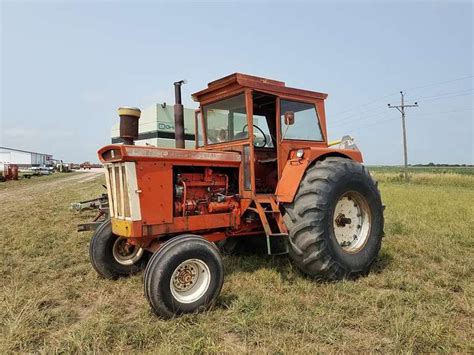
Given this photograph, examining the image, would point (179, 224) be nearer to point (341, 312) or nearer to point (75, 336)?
point (75, 336)

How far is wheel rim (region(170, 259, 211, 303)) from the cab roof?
2228 mm

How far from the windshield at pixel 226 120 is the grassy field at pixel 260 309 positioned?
179 cm

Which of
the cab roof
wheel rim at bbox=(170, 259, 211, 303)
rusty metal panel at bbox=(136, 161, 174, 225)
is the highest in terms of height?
the cab roof

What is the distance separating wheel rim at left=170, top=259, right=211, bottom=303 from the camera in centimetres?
363

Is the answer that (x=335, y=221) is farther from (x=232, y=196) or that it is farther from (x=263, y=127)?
(x=263, y=127)

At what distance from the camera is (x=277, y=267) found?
5.04 m

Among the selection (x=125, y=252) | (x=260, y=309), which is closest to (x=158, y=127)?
(x=125, y=252)

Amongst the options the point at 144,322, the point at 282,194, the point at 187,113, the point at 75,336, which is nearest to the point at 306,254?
the point at 282,194

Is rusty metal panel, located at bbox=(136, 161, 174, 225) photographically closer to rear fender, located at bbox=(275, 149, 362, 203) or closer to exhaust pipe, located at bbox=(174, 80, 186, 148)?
exhaust pipe, located at bbox=(174, 80, 186, 148)

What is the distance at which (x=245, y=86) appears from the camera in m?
4.61

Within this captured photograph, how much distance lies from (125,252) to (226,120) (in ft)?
7.31

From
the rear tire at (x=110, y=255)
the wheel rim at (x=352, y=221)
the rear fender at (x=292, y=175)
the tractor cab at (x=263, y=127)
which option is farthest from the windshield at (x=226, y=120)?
the rear tire at (x=110, y=255)

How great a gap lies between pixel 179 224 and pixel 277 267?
159 centimetres

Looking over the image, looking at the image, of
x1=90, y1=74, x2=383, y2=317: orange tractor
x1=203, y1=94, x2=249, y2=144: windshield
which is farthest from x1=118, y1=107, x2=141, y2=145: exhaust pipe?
x1=203, y1=94, x2=249, y2=144: windshield
